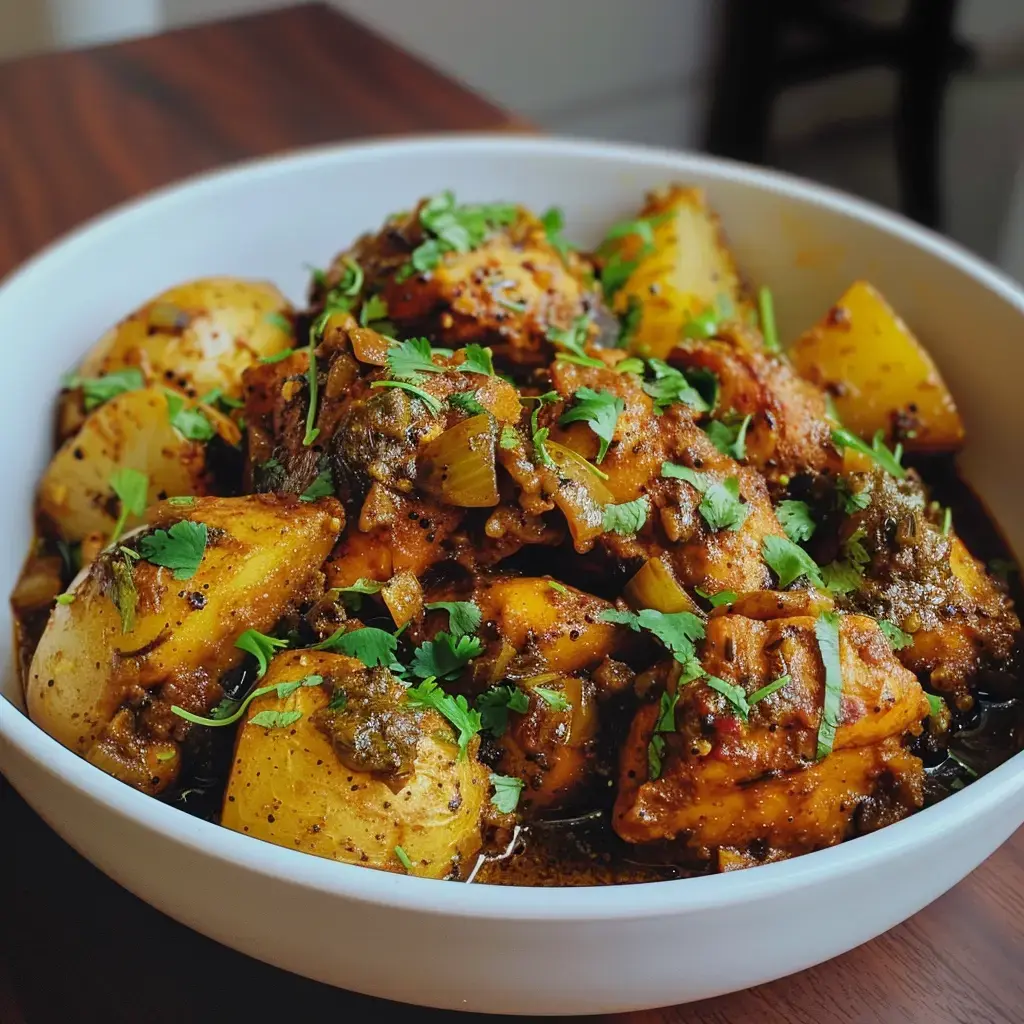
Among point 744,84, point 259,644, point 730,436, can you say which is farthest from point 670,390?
point 744,84

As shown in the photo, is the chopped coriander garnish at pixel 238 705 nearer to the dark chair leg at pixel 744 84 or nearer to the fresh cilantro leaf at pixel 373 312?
the fresh cilantro leaf at pixel 373 312

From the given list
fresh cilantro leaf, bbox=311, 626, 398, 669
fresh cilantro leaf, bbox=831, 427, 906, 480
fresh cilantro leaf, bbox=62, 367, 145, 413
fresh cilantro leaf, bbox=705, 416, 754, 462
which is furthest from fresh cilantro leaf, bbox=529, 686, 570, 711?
fresh cilantro leaf, bbox=62, 367, 145, 413

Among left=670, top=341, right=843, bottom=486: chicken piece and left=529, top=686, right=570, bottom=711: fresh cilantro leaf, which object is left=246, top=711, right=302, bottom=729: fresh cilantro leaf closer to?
left=529, top=686, right=570, bottom=711: fresh cilantro leaf

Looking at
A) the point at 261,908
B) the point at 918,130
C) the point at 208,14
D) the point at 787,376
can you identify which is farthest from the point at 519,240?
the point at 918,130

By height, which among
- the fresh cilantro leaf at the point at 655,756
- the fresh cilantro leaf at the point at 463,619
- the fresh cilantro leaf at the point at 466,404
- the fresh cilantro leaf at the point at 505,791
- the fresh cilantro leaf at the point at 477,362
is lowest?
the fresh cilantro leaf at the point at 505,791

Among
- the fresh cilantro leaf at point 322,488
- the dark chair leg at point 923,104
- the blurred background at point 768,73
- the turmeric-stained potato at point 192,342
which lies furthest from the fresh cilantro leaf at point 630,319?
the dark chair leg at point 923,104

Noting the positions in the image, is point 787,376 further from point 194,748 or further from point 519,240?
point 194,748
